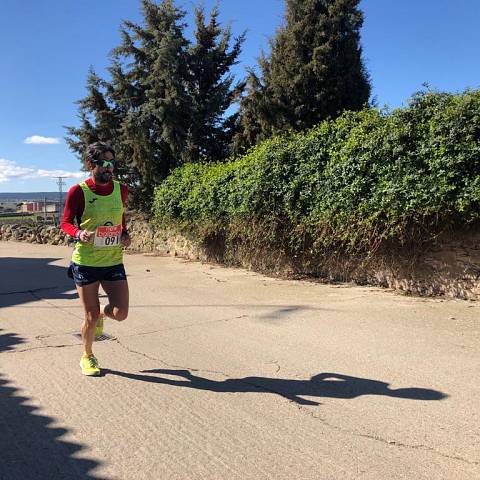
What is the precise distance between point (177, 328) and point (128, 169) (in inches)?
452

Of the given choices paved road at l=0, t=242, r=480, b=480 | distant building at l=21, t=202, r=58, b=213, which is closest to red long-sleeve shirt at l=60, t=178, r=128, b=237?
paved road at l=0, t=242, r=480, b=480

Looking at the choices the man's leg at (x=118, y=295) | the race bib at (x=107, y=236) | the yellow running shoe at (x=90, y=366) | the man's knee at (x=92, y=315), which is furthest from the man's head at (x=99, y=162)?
the yellow running shoe at (x=90, y=366)

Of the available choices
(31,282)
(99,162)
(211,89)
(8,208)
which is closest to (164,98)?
(211,89)

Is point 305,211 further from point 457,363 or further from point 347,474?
point 347,474

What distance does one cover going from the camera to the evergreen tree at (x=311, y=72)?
14.5m

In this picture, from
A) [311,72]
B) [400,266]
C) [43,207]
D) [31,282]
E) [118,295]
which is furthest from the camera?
[43,207]

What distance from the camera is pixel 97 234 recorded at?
422 cm

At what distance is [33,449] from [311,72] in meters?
13.6

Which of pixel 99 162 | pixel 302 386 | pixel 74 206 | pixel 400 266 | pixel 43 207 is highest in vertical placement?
pixel 43 207

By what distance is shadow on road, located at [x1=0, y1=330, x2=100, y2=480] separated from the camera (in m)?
2.85

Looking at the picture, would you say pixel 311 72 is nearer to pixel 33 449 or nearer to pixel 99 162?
pixel 99 162

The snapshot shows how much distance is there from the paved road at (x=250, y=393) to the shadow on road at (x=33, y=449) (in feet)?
0.04

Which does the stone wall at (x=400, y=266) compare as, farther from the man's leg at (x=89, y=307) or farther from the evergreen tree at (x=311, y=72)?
the evergreen tree at (x=311, y=72)

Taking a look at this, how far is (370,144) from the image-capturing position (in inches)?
290
